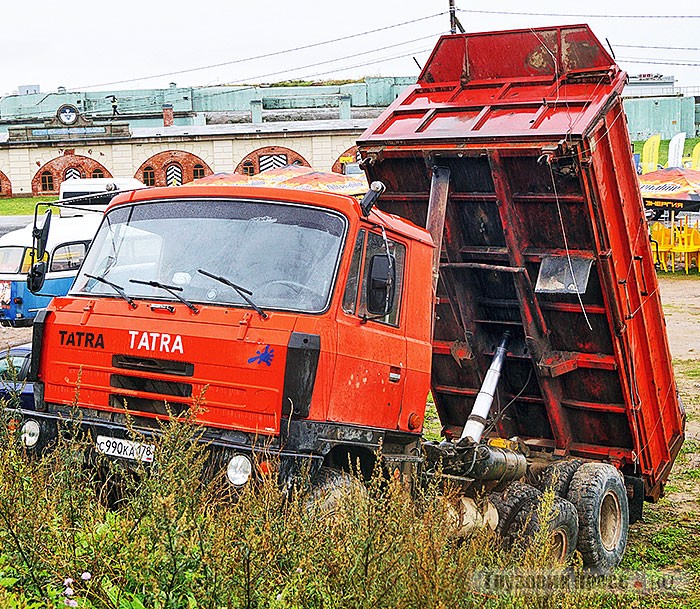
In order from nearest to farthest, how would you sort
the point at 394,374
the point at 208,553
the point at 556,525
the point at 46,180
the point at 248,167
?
the point at 208,553 → the point at 394,374 → the point at 556,525 → the point at 46,180 → the point at 248,167

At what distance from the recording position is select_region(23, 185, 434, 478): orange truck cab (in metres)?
4.88

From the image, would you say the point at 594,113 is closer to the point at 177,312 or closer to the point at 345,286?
the point at 345,286

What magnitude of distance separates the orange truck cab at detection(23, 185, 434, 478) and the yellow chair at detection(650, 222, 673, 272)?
65.7 feet

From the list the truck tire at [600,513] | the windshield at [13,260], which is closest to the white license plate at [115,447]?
the truck tire at [600,513]

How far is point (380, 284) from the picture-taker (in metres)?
5.27

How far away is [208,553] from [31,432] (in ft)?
7.64

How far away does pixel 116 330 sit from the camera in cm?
522

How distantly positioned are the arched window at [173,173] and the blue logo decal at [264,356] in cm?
3913

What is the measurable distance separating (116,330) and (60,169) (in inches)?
1555

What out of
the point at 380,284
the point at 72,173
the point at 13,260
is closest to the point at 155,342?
the point at 380,284

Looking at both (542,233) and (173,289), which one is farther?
(542,233)

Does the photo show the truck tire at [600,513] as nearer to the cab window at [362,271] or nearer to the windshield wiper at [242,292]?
the cab window at [362,271]

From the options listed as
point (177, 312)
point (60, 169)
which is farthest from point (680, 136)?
point (177, 312)

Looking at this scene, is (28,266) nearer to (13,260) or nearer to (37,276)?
(13,260)
